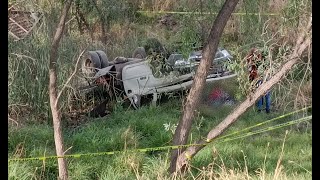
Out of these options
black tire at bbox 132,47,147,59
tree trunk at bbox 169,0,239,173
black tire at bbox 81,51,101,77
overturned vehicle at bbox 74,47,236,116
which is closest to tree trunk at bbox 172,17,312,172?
tree trunk at bbox 169,0,239,173

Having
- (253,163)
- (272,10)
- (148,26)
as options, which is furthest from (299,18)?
(148,26)

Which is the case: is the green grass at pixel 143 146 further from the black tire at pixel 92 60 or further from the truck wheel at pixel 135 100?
the black tire at pixel 92 60

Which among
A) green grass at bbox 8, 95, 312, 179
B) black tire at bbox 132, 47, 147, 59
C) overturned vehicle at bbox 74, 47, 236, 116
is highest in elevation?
black tire at bbox 132, 47, 147, 59

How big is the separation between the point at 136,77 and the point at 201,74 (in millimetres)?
3208

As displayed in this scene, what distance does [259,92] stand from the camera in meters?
3.57

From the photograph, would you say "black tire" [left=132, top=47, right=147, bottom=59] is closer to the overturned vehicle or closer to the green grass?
the overturned vehicle

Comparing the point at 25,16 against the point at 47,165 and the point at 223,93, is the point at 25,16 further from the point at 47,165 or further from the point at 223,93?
the point at 223,93

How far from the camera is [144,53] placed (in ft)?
24.7

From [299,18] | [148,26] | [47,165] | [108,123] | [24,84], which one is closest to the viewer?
[299,18]

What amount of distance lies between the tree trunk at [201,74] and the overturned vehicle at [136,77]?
110 inches

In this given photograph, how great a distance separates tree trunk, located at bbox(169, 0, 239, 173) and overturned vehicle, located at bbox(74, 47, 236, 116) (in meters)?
2.78

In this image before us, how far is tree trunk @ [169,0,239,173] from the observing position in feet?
12.1

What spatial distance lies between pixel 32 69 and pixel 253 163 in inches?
111

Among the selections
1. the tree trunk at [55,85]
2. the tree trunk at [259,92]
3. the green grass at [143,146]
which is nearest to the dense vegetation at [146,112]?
the green grass at [143,146]
